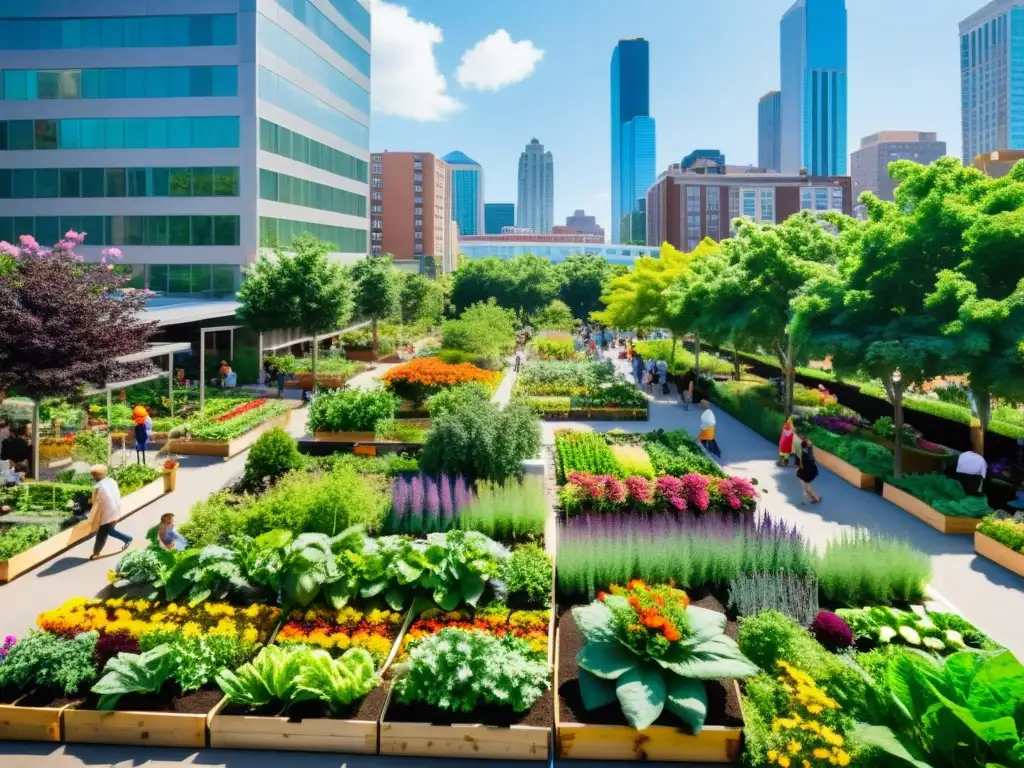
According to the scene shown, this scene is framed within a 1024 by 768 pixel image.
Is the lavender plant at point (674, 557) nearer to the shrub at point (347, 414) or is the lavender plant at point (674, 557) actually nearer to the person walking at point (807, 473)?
the person walking at point (807, 473)

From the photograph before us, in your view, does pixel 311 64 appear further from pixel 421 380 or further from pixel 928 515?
pixel 928 515

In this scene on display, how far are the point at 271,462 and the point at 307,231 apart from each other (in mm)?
27690

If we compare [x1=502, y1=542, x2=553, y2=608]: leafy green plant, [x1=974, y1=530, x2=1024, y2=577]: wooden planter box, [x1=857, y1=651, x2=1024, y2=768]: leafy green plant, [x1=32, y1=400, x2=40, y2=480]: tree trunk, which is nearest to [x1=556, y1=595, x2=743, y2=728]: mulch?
Result: [x1=502, y1=542, x2=553, y2=608]: leafy green plant

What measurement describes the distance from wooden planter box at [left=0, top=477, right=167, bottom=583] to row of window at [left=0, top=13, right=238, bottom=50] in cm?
2681

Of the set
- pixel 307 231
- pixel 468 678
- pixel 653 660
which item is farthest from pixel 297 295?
pixel 653 660

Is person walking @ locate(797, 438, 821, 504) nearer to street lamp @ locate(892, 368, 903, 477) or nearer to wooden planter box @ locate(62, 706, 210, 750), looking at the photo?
street lamp @ locate(892, 368, 903, 477)

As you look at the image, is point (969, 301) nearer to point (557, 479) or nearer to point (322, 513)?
point (557, 479)

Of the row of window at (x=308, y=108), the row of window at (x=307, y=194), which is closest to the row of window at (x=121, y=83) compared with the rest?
the row of window at (x=308, y=108)

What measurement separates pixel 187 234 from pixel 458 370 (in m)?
17.6

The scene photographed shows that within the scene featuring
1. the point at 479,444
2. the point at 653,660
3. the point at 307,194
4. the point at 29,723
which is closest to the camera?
the point at 29,723

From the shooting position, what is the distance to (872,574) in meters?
9.68

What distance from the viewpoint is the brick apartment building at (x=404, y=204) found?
140 meters

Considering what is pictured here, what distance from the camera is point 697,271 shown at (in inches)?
1340

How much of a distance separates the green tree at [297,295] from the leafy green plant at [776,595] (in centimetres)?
2161
